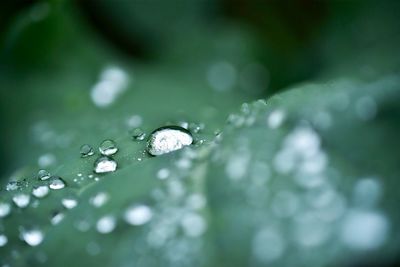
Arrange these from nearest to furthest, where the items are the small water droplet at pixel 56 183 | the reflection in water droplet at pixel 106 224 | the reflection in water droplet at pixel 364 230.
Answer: the reflection in water droplet at pixel 364 230 < the reflection in water droplet at pixel 106 224 < the small water droplet at pixel 56 183

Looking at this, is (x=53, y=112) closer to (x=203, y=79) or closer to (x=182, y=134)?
(x=203, y=79)

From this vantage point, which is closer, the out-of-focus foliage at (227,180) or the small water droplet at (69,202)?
the out-of-focus foliage at (227,180)

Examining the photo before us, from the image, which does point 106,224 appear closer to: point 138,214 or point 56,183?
point 138,214

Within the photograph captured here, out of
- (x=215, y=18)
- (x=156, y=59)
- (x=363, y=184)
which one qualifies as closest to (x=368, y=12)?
(x=215, y=18)

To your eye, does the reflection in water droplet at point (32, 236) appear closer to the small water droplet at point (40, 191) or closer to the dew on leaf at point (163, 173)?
the small water droplet at point (40, 191)

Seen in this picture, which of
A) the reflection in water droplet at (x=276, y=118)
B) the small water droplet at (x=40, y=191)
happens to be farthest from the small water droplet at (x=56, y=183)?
the reflection in water droplet at (x=276, y=118)
